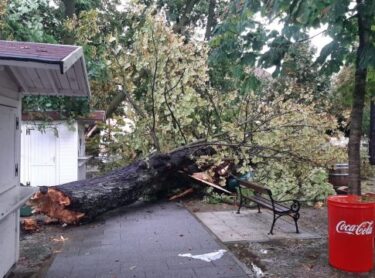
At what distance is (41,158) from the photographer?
11250 millimetres

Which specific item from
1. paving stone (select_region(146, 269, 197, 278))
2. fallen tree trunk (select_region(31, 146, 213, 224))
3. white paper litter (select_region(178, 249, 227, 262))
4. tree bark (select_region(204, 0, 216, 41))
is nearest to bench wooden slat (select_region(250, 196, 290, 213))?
white paper litter (select_region(178, 249, 227, 262))

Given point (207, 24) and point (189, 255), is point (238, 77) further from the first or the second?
point (207, 24)

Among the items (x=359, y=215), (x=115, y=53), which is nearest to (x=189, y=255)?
(x=359, y=215)

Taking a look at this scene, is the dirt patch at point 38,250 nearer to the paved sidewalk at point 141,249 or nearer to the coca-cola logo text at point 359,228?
the paved sidewalk at point 141,249

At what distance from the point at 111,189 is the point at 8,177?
3463 millimetres

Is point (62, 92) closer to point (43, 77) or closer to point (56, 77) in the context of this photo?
point (43, 77)

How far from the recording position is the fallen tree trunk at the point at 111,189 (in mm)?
7293

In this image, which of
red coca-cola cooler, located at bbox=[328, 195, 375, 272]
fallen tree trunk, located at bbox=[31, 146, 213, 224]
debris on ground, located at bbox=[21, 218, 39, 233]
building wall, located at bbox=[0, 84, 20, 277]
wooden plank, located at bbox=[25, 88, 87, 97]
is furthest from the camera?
fallen tree trunk, located at bbox=[31, 146, 213, 224]

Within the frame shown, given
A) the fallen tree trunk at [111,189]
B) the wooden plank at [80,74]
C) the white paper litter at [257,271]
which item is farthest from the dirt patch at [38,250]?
the white paper litter at [257,271]

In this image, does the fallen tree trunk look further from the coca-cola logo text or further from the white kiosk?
the coca-cola logo text

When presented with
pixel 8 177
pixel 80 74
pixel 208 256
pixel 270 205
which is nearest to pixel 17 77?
pixel 80 74

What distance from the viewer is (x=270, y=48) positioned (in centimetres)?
488

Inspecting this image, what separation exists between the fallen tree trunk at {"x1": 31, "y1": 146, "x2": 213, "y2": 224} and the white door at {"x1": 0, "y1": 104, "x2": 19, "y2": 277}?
227 centimetres

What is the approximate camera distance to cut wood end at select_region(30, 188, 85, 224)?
7.20m
